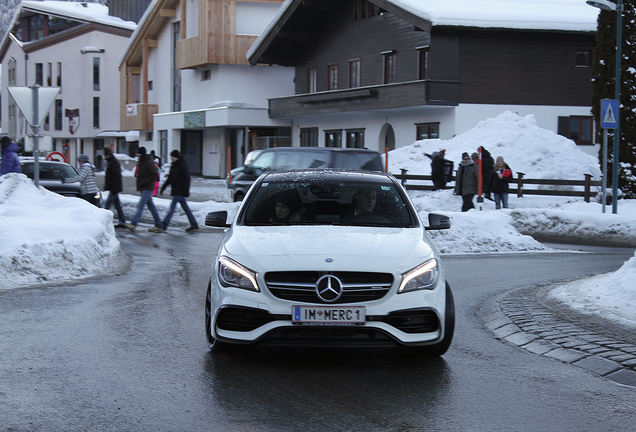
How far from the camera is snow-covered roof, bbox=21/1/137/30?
260 ft

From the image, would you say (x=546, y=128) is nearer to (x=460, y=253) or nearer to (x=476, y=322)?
(x=460, y=253)

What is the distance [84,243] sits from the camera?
11.6 m

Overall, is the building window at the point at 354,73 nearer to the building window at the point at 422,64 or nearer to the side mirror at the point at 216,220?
the building window at the point at 422,64

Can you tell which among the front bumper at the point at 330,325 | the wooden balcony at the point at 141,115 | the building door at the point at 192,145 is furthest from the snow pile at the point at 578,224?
the wooden balcony at the point at 141,115

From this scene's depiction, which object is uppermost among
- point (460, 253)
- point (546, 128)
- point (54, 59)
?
point (54, 59)

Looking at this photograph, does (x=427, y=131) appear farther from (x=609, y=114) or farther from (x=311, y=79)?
(x=609, y=114)

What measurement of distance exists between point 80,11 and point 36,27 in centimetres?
1008

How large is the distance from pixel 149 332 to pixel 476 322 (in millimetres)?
3082

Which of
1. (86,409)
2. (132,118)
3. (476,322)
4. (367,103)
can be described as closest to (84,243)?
(476,322)

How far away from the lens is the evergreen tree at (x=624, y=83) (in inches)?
987

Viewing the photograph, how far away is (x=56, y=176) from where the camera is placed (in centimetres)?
2017

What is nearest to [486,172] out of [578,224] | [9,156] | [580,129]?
[578,224]

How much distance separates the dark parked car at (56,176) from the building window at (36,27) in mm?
74414

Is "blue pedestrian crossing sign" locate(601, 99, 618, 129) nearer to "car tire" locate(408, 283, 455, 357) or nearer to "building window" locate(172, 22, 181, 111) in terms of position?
"car tire" locate(408, 283, 455, 357)
